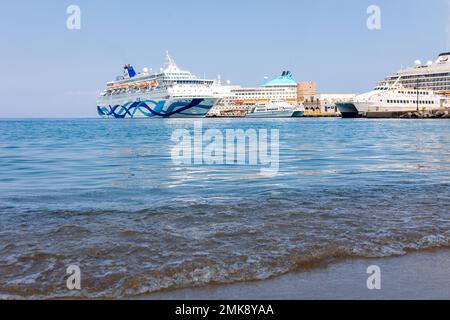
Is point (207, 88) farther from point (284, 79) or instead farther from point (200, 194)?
point (200, 194)

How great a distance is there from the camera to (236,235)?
15.8ft

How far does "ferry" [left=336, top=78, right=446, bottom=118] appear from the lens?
7100 centimetres

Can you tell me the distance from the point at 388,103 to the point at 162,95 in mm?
35988

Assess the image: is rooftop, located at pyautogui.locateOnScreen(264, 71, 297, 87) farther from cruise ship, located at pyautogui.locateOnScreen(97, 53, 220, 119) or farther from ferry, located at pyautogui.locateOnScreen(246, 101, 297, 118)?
cruise ship, located at pyautogui.locateOnScreen(97, 53, 220, 119)

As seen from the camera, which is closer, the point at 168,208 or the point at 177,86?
the point at 168,208

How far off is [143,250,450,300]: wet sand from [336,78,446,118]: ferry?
231 feet

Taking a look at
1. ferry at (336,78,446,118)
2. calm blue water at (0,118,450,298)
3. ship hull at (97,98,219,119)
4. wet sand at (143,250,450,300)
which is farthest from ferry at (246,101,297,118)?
wet sand at (143,250,450,300)

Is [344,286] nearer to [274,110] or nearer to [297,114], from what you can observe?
[274,110]

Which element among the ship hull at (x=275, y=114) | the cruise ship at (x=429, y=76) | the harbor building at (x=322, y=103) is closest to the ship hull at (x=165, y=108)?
A: the ship hull at (x=275, y=114)

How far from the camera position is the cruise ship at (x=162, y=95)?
7175cm

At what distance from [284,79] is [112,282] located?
4274 inches

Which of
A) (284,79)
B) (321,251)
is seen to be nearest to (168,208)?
(321,251)

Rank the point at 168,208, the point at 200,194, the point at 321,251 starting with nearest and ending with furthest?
the point at 321,251 < the point at 168,208 < the point at 200,194

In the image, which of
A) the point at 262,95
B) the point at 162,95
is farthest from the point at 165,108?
the point at 262,95
